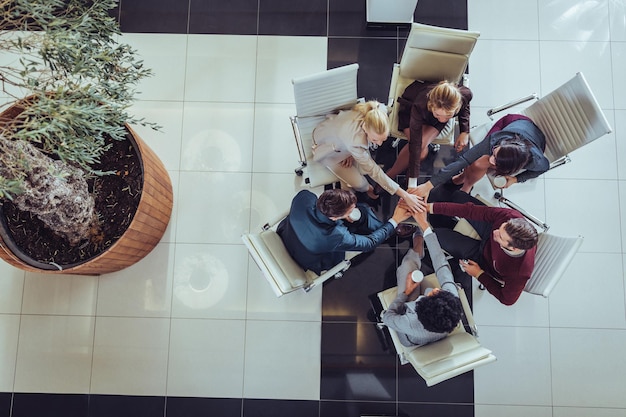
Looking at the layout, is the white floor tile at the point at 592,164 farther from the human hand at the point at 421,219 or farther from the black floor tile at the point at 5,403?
the black floor tile at the point at 5,403

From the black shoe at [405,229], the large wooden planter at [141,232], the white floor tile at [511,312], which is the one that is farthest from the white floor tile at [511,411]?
the large wooden planter at [141,232]

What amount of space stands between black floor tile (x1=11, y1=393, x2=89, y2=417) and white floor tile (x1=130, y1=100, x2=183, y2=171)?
6.35 ft

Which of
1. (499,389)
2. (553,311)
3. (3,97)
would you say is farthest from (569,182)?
(3,97)

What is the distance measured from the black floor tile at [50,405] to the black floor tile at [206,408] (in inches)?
26.3

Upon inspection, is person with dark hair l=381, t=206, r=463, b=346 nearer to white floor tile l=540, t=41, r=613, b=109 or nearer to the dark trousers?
the dark trousers

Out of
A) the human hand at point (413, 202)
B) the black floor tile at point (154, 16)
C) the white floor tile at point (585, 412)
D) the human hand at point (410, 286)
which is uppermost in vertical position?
the black floor tile at point (154, 16)

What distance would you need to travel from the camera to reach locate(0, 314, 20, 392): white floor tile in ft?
11.2

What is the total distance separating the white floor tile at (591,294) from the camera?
11.2 feet

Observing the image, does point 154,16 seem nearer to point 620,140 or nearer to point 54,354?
point 54,354

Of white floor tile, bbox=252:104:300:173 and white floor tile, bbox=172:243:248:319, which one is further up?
white floor tile, bbox=252:104:300:173

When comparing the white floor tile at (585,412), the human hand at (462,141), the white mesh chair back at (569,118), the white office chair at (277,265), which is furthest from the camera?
the white floor tile at (585,412)

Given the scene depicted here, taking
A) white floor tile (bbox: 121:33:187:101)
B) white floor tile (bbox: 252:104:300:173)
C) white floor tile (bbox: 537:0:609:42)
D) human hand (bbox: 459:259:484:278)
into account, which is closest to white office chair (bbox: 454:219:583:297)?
human hand (bbox: 459:259:484:278)

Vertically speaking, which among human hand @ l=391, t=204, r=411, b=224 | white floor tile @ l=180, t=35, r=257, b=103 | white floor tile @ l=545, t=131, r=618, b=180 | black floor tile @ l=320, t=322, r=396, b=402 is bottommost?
black floor tile @ l=320, t=322, r=396, b=402

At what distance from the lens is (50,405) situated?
3375 millimetres
